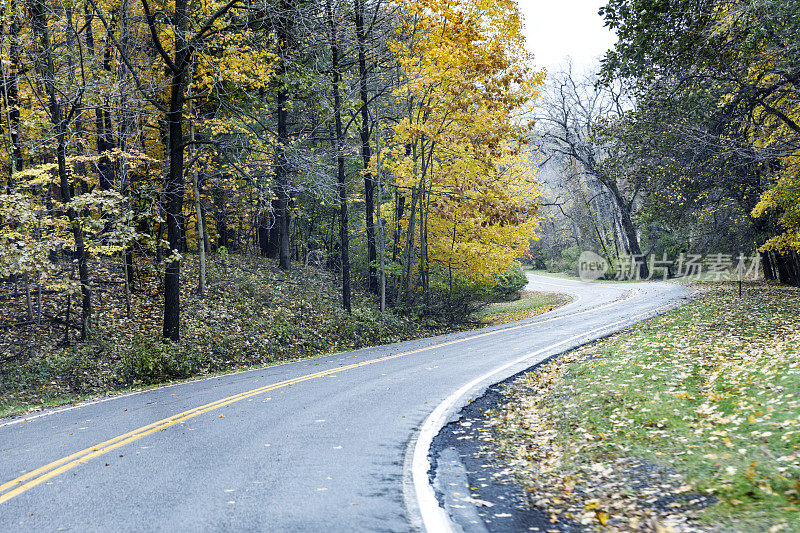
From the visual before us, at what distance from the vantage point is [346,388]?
30.7 ft

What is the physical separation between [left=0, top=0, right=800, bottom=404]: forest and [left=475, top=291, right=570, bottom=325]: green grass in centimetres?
223

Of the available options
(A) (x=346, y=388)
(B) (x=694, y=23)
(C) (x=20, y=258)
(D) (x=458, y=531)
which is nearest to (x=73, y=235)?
(C) (x=20, y=258)

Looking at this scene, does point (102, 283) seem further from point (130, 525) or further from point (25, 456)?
point (130, 525)

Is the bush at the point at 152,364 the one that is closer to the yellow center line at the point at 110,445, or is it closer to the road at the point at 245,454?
the road at the point at 245,454

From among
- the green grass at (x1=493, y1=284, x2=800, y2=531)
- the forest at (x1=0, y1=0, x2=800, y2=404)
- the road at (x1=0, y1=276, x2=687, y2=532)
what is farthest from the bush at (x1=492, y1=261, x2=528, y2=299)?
the road at (x1=0, y1=276, x2=687, y2=532)

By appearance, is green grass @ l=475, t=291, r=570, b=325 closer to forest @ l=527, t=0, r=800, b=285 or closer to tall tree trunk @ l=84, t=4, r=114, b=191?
forest @ l=527, t=0, r=800, b=285

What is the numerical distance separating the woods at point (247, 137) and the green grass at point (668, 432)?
857 cm

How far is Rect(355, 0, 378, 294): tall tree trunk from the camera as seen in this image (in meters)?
17.6

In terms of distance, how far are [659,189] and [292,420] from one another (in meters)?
16.1

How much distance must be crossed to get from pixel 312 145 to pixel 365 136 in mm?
4810

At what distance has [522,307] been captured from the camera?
95.5ft

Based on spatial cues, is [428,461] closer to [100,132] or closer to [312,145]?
[100,132]

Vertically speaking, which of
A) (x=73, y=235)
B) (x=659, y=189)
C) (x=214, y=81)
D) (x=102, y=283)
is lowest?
(x=102, y=283)

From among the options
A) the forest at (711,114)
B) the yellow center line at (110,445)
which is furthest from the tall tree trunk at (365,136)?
the yellow center line at (110,445)
